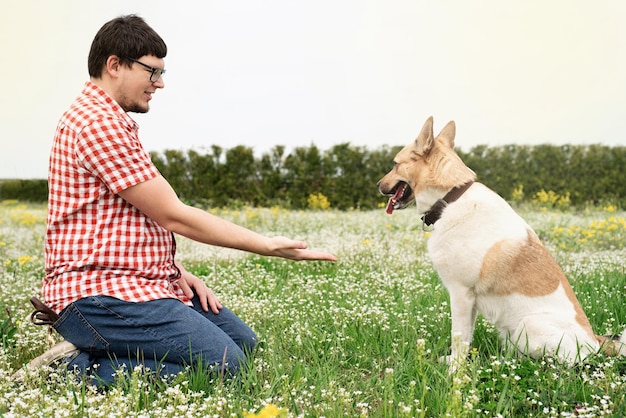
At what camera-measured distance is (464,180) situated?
4.09m

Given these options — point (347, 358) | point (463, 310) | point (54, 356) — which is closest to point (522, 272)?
point (463, 310)

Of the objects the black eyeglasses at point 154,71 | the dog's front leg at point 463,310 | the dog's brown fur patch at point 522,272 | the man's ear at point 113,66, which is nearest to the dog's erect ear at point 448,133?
the dog's brown fur patch at point 522,272

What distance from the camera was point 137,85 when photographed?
3689 mm

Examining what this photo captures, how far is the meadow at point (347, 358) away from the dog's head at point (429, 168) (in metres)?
1.08

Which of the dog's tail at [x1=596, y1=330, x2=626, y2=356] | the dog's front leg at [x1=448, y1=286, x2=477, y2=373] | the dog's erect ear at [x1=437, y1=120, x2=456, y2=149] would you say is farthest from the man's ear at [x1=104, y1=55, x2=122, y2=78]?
the dog's tail at [x1=596, y1=330, x2=626, y2=356]

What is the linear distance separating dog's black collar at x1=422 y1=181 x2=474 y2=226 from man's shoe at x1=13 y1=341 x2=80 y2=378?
255cm

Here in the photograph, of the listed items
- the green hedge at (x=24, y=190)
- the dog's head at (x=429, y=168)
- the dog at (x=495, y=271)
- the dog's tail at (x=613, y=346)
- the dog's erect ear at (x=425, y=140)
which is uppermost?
the dog's erect ear at (x=425, y=140)

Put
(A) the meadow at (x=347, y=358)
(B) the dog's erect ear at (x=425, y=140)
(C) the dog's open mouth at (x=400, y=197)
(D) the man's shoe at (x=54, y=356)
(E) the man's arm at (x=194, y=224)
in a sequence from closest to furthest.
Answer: (A) the meadow at (x=347, y=358)
(E) the man's arm at (x=194, y=224)
(D) the man's shoe at (x=54, y=356)
(B) the dog's erect ear at (x=425, y=140)
(C) the dog's open mouth at (x=400, y=197)

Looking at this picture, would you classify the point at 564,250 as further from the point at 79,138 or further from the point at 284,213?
the point at 79,138

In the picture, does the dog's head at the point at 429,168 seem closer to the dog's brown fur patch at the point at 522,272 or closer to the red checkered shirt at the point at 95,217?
the dog's brown fur patch at the point at 522,272

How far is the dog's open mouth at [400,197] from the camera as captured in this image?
4.49m

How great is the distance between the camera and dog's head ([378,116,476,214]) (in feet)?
13.5

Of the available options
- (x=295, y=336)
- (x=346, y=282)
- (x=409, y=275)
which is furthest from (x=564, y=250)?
(x=295, y=336)

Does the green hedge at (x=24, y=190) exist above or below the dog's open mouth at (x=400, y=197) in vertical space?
below
